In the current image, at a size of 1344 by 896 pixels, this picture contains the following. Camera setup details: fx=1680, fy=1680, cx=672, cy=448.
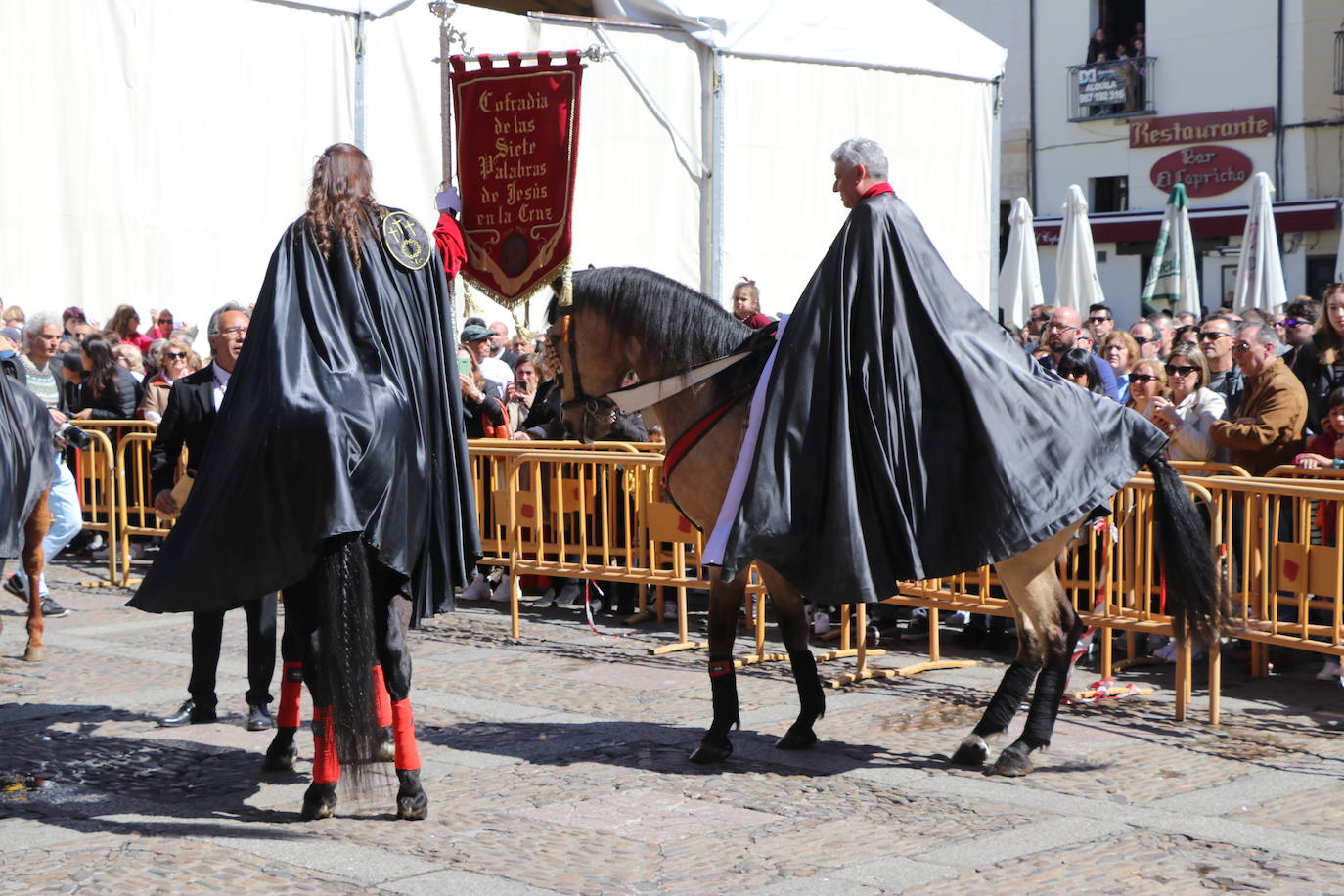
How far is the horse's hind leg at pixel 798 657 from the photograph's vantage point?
6656mm

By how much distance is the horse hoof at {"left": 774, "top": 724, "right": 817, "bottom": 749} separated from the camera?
6656 millimetres

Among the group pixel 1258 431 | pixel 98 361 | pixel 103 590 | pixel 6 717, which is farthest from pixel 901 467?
pixel 98 361

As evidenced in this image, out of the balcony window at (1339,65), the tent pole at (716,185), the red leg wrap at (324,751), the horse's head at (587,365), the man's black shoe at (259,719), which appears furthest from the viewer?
the balcony window at (1339,65)

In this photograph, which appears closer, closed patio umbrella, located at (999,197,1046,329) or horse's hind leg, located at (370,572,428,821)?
horse's hind leg, located at (370,572,428,821)

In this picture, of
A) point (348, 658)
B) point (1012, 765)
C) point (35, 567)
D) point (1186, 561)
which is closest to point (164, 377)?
point (35, 567)

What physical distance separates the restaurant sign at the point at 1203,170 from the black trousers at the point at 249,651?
97.7 ft

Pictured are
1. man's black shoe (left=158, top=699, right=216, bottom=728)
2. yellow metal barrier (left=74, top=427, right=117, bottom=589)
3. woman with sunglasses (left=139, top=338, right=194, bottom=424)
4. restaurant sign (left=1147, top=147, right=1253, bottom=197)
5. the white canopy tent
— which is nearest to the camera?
man's black shoe (left=158, top=699, right=216, bottom=728)

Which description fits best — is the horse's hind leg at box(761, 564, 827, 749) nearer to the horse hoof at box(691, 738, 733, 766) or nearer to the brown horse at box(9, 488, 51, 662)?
the horse hoof at box(691, 738, 733, 766)

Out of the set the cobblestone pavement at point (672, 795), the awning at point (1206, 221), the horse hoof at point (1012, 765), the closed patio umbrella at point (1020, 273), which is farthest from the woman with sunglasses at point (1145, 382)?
the awning at point (1206, 221)

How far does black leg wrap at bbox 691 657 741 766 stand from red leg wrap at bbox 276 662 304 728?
1509mm

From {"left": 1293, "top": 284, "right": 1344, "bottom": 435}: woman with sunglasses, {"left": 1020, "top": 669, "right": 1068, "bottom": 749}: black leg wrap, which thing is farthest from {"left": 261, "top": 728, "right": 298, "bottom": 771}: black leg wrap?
{"left": 1293, "top": 284, "right": 1344, "bottom": 435}: woman with sunglasses

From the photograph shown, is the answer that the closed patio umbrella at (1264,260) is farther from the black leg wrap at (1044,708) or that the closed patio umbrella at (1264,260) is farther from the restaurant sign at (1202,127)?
the restaurant sign at (1202,127)

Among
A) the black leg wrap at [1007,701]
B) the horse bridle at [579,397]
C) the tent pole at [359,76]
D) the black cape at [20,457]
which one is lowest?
the black leg wrap at [1007,701]

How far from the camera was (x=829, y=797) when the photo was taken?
594 cm
